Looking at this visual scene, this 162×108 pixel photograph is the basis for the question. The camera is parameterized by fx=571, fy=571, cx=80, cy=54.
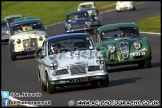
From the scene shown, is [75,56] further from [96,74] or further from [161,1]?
[161,1]

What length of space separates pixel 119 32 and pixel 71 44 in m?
4.99

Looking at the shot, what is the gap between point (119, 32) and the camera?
1844 cm

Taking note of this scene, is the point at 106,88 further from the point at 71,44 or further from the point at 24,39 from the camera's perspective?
the point at 24,39

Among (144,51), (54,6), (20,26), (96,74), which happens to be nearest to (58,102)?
(96,74)

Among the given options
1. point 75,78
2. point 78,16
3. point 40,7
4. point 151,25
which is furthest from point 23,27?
point 40,7

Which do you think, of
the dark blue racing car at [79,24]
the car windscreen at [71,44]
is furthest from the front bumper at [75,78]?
the dark blue racing car at [79,24]

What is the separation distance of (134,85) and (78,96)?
1.93 meters

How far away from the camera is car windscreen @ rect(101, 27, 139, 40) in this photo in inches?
724

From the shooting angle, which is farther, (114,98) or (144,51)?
(144,51)

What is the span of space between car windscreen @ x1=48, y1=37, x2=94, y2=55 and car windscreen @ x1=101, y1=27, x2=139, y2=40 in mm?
4462

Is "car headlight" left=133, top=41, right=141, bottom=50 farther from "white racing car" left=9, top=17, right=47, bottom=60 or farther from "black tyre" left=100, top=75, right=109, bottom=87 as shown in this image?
"white racing car" left=9, top=17, right=47, bottom=60

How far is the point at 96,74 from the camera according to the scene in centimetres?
1266

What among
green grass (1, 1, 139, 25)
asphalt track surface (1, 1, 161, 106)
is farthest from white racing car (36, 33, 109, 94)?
green grass (1, 1, 139, 25)

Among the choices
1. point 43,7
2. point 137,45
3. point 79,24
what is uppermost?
point 43,7
